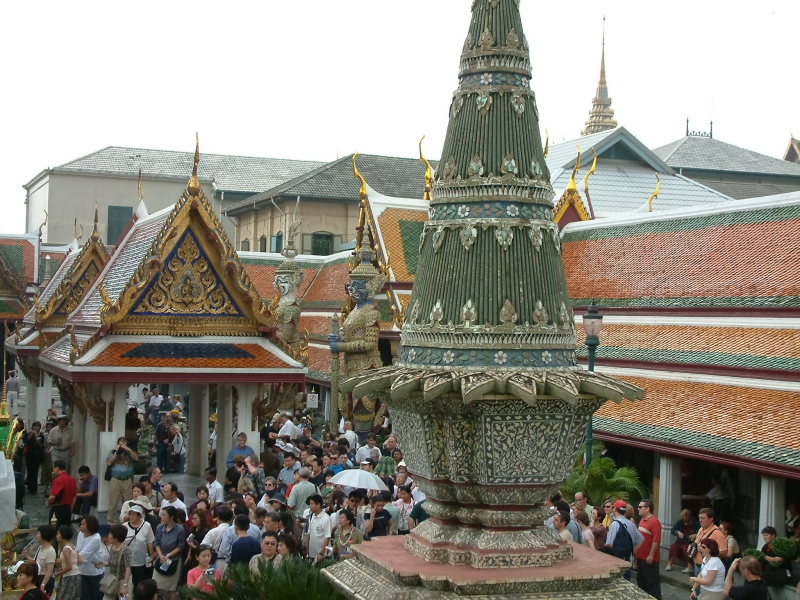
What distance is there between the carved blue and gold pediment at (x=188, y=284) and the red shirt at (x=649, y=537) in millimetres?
7843

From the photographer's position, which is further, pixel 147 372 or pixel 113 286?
pixel 113 286

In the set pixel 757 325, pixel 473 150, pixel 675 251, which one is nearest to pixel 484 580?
pixel 473 150

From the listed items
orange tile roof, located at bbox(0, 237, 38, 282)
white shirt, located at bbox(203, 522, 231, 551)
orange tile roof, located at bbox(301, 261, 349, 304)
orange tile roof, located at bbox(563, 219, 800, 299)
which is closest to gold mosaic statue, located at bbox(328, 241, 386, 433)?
orange tile roof, located at bbox(563, 219, 800, 299)

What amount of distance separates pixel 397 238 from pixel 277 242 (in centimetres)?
2161

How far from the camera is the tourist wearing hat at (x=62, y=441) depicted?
65.3ft

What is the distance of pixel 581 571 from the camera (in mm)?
5996

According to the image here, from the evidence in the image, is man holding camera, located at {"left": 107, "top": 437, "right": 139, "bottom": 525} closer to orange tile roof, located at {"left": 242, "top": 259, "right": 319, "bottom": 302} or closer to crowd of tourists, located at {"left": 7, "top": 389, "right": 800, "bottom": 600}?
crowd of tourists, located at {"left": 7, "top": 389, "right": 800, "bottom": 600}

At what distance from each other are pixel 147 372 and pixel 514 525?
476 inches

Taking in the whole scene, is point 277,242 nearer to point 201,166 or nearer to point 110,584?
point 201,166

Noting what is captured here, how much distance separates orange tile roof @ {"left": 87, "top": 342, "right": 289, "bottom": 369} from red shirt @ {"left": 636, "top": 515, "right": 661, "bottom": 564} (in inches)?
277

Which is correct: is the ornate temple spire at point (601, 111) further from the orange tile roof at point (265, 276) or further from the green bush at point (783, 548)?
the green bush at point (783, 548)

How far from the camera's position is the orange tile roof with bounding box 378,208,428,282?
32062 millimetres

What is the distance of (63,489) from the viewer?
1576 cm

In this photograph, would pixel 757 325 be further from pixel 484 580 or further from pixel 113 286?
pixel 484 580
